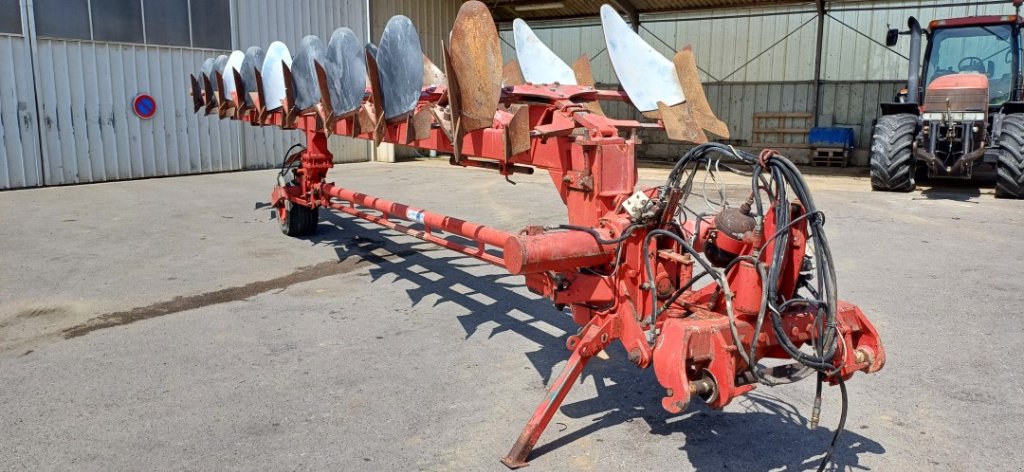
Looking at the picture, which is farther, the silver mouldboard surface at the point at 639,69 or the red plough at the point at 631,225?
the silver mouldboard surface at the point at 639,69

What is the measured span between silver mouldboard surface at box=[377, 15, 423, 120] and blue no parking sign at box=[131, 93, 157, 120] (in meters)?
11.4

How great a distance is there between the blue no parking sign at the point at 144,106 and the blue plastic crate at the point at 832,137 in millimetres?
15306

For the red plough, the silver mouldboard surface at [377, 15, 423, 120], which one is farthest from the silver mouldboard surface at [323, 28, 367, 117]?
the silver mouldboard surface at [377, 15, 423, 120]

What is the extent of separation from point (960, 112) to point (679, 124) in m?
9.86

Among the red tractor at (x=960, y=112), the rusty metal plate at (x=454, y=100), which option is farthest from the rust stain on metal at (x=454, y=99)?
the red tractor at (x=960, y=112)

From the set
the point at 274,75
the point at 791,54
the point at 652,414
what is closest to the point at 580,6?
the point at 791,54

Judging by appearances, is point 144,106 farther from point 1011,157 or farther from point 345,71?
point 1011,157

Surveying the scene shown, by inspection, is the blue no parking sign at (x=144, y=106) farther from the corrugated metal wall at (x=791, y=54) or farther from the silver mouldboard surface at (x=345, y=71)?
the corrugated metal wall at (x=791, y=54)

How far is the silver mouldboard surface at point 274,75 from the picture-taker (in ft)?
21.6

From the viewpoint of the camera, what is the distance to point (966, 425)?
3.54 m

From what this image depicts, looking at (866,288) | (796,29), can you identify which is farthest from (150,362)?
(796,29)

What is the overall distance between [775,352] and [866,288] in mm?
3602

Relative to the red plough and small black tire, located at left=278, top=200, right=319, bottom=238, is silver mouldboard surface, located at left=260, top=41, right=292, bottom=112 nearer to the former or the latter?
small black tire, located at left=278, top=200, right=319, bottom=238

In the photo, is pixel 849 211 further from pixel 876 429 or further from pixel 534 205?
pixel 876 429
